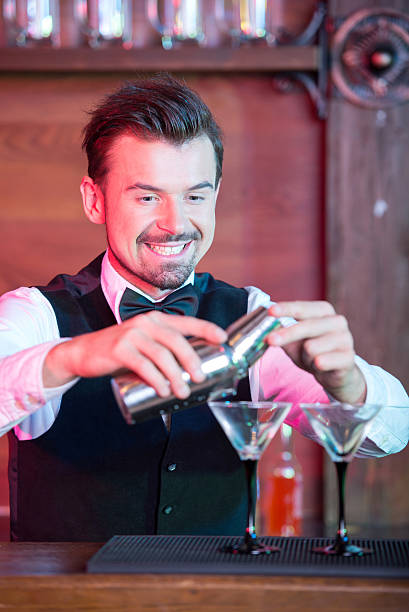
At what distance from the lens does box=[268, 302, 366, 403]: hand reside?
46.9 inches

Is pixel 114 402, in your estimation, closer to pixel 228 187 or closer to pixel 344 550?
pixel 344 550

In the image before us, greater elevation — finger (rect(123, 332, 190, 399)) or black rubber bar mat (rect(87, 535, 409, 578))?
finger (rect(123, 332, 190, 399))

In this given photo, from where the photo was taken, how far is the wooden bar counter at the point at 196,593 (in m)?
0.91

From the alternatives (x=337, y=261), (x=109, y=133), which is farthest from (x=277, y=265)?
(x=109, y=133)

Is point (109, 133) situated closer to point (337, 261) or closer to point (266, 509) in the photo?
point (337, 261)

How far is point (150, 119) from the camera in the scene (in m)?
1.59

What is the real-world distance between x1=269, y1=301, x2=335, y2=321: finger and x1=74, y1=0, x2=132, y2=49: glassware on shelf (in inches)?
74.1

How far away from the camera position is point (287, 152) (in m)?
2.90

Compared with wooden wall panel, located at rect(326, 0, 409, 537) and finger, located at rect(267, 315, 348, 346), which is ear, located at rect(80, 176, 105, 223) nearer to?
finger, located at rect(267, 315, 348, 346)

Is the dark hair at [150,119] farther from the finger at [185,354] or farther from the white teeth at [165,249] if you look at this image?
the finger at [185,354]

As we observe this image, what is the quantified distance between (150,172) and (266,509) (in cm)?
175

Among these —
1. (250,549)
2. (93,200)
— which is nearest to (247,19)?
(93,200)

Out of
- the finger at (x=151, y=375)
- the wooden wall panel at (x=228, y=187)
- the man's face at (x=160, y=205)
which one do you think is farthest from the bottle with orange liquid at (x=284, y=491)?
the finger at (x=151, y=375)

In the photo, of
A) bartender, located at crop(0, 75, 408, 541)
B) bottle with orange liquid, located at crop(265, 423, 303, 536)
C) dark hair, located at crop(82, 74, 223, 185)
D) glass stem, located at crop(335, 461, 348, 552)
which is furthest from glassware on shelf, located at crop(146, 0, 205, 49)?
glass stem, located at crop(335, 461, 348, 552)
